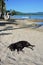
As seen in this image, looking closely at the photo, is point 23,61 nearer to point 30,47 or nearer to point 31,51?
point 31,51

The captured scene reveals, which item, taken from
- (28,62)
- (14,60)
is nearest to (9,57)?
(14,60)

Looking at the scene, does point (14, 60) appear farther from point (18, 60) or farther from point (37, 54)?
point (37, 54)

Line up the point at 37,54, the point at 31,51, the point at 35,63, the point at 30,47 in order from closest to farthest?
the point at 35,63
the point at 37,54
the point at 31,51
the point at 30,47

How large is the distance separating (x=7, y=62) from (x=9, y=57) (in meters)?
0.81

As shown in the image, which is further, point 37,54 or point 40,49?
point 40,49

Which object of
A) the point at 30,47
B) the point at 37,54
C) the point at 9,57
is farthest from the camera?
the point at 30,47

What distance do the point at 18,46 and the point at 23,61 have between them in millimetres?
1883

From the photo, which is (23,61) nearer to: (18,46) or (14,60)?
(14,60)

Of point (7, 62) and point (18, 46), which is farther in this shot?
point (18, 46)

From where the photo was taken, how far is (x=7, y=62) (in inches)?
314

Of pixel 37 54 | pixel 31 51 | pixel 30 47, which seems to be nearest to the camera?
pixel 37 54

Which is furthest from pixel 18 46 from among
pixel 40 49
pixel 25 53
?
pixel 40 49

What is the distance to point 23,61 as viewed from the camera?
8188 millimetres

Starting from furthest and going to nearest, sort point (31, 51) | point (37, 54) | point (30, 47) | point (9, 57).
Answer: point (30, 47) → point (31, 51) → point (37, 54) → point (9, 57)
